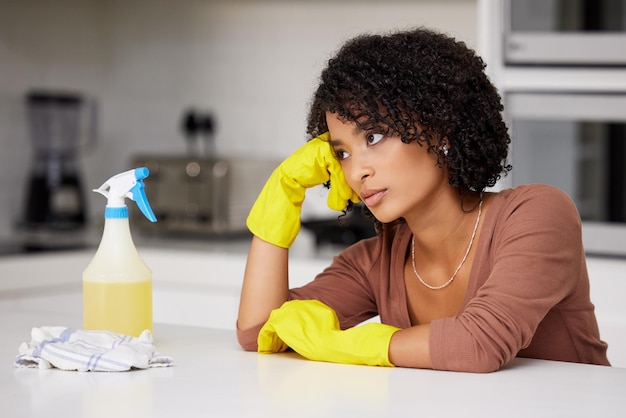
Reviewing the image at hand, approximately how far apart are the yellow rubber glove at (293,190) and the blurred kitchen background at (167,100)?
1.34 meters

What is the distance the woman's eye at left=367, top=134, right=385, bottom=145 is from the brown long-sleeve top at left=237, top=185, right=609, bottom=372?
21cm

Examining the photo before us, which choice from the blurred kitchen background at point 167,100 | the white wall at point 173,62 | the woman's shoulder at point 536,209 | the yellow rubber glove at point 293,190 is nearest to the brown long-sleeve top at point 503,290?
the woman's shoulder at point 536,209

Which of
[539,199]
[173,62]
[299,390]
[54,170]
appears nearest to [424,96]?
[539,199]

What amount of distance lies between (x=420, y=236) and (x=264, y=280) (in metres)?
0.24

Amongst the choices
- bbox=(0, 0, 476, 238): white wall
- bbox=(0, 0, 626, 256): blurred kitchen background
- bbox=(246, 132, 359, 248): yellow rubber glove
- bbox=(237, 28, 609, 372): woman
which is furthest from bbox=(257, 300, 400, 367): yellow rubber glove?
bbox=(0, 0, 476, 238): white wall

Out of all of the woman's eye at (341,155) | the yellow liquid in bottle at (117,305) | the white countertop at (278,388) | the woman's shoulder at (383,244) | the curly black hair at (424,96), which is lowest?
the white countertop at (278,388)

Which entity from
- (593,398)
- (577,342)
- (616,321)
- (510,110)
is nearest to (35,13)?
(510,110)

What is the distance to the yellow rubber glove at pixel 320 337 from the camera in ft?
4.06

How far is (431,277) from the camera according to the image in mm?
1501

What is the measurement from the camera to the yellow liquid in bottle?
1.34m

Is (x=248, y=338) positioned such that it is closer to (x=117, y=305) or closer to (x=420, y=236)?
(x=117, y=305)

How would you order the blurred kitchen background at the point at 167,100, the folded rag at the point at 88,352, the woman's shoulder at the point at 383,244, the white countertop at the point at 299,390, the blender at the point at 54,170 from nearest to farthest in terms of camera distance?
the white countertop at the point at 299,390 < the folded rag at the point at 88,352 < the woman's shoulder at the point at 383,244 < the blurred kitchen background at the point at 167,100 < the blender at the point at 54,170

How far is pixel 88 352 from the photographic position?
4.00 ft

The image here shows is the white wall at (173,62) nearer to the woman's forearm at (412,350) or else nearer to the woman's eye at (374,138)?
the woman's eye at (374,138)
